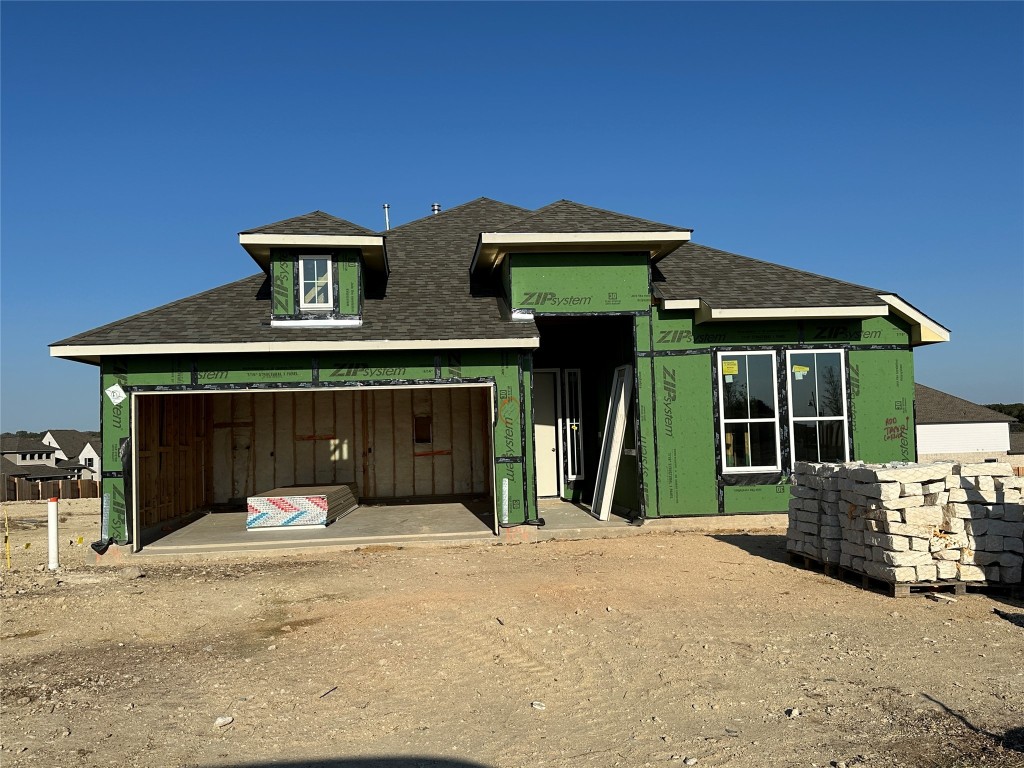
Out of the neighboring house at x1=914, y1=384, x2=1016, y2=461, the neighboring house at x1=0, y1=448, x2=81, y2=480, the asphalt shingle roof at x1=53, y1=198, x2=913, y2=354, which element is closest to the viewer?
the asphalt shingle roof at x1=53, y1=198, x2=913, y2=354

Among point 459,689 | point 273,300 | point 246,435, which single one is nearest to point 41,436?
point 246,435

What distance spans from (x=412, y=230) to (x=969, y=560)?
1453cm

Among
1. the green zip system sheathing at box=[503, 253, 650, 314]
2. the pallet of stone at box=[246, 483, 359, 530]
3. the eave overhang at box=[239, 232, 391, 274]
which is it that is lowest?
the pallet of stone at box=[246, 483, 359, 530]

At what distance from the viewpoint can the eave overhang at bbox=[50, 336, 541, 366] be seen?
471 inches

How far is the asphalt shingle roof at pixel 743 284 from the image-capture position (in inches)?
530

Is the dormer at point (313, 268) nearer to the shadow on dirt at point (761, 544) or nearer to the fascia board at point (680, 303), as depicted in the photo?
the fascia board at point (680, 303)

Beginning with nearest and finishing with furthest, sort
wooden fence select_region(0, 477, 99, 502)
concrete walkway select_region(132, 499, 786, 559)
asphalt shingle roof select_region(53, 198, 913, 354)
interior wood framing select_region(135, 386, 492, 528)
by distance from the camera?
concrete walkway select_region(132, 499, 786, 559) < asphalt shingle roof select_region(53, 198, 913, 354) < interior wood framing select_region(135, 386, 492, 528) < wooden fence select_region(0, 477, 99, 502)

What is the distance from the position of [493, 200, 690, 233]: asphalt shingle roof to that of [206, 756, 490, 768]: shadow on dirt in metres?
10.0

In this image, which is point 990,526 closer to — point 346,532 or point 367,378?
point 367,378

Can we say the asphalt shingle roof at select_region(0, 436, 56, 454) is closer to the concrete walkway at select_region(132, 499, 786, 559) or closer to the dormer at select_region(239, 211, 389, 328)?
the concrete walkway at select_region(132, 499, 786, 559)

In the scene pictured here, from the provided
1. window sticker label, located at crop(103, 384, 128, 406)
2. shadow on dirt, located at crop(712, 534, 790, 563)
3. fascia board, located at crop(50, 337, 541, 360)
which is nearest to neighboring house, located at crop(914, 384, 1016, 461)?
shadow on dirt, located at crop(712, 534, 790, 563)

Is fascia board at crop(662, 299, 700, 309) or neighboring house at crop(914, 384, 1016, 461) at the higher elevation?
fascia board at crop(662, 299, 700, 309)

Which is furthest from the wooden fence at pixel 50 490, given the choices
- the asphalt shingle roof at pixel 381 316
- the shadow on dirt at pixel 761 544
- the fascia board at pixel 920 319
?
the fascia board at pixel 920 319

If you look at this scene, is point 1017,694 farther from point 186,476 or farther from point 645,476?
point 186,476
